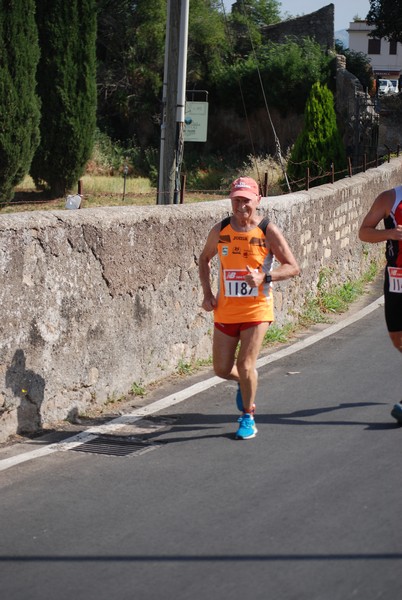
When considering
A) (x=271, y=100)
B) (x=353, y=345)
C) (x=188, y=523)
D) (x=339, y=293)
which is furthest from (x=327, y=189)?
(x=271, y=100)

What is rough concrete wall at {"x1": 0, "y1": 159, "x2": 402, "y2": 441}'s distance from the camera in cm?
697

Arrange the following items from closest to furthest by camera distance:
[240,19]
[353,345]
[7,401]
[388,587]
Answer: [388,587]
[7,401]
[353,345]
[240,19]

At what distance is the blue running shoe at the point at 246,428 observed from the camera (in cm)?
709

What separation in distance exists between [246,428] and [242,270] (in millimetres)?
1071

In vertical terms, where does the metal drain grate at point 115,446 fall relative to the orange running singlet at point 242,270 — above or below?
below

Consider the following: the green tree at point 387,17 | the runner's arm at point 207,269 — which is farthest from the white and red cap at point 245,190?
the green tree at point 387,17

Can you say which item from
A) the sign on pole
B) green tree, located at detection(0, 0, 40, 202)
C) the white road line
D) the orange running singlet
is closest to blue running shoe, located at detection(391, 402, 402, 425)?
the orange running singlet

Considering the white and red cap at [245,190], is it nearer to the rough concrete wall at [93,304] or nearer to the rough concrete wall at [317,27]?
the rough concrete wall at [93,304]

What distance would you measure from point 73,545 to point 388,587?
1.53 metres

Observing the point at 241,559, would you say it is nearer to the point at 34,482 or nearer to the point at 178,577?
the point at 178,577

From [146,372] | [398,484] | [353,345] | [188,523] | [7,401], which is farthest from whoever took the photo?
[353,345]

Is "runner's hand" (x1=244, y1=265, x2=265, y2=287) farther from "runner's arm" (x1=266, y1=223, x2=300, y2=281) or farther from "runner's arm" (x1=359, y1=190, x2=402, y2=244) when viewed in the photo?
"runner's arm" (x1=359, y1=190, x2=402, y2=244)

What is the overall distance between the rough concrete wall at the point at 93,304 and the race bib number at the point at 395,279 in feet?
6.64

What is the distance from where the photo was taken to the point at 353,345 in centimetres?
1063
